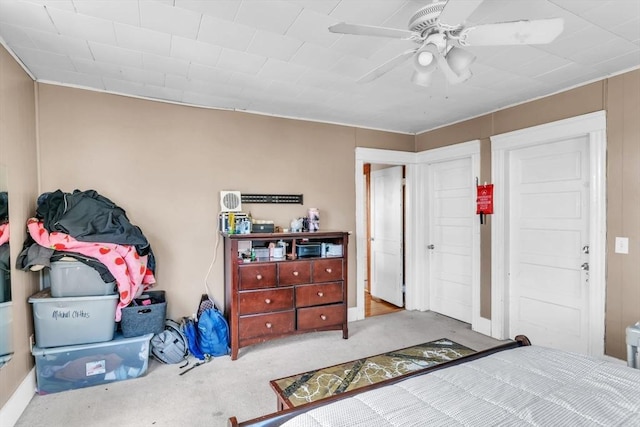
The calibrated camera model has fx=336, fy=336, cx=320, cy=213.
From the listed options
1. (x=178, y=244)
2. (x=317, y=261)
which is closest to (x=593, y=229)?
(x=317, y=261)

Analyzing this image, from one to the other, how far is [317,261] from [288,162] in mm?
1202

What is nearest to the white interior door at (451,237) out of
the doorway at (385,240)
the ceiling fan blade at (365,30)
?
the doorway at (385,240)

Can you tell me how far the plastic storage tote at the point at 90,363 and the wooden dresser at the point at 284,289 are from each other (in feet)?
2.53

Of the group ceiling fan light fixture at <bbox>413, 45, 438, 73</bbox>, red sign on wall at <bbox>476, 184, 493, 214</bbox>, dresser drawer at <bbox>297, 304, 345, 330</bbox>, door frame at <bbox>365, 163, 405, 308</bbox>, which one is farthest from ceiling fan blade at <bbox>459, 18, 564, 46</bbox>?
door frame at <bbox>365, 163, 405, 308</bbox>

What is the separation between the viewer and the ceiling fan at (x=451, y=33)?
136cm

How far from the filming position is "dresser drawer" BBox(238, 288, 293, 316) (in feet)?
10.1

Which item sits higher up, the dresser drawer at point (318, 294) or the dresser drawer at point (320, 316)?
the dresser drawer at point (318, 294)

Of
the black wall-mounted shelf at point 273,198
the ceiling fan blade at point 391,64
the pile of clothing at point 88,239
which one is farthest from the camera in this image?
the black wall-mounted shelf at point 273,198

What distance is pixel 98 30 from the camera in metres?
2.01

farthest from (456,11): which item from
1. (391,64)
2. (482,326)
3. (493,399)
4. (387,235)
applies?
(387,235)

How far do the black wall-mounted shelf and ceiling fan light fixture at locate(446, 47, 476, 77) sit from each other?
2.39 m

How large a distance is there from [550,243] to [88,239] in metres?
4.00

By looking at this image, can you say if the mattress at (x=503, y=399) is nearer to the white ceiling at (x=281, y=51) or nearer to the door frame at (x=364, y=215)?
the white ceiling at (x=281, y=51)

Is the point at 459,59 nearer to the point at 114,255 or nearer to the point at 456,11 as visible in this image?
the point at 456,11
